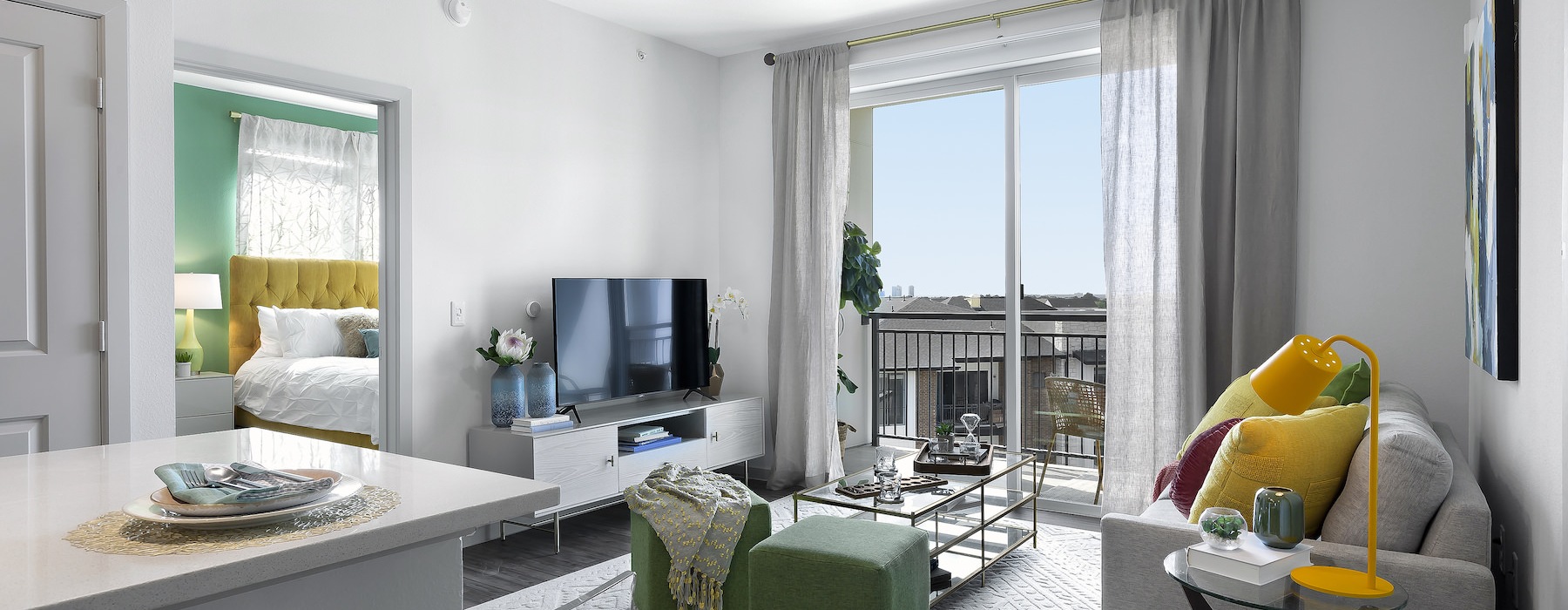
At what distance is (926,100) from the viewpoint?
492cm

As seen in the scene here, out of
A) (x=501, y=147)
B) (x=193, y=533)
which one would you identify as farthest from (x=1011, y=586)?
(x=501, y=147)

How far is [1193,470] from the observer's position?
2.27 metres

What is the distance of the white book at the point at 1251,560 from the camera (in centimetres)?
165

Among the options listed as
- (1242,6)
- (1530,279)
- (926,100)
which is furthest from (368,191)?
(1530,279)

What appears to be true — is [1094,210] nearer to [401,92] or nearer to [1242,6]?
[1242,6]

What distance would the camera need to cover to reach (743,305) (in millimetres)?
5074

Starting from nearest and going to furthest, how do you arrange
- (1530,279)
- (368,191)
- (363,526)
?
(363,526) < (1530,279) < (368,191)

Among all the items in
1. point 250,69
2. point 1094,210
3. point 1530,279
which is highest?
point 250,69

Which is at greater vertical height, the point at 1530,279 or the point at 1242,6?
the point at 1242,6

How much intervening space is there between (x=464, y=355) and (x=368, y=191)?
2.31m

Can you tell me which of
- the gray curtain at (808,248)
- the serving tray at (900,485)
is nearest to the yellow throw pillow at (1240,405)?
the serving tray at (900,485)

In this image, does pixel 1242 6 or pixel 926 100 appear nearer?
pixel 1242 6

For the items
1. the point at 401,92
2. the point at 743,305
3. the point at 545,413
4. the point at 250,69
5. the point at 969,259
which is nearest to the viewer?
the point at 250,69

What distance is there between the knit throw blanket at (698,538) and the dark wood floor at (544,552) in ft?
2.95
